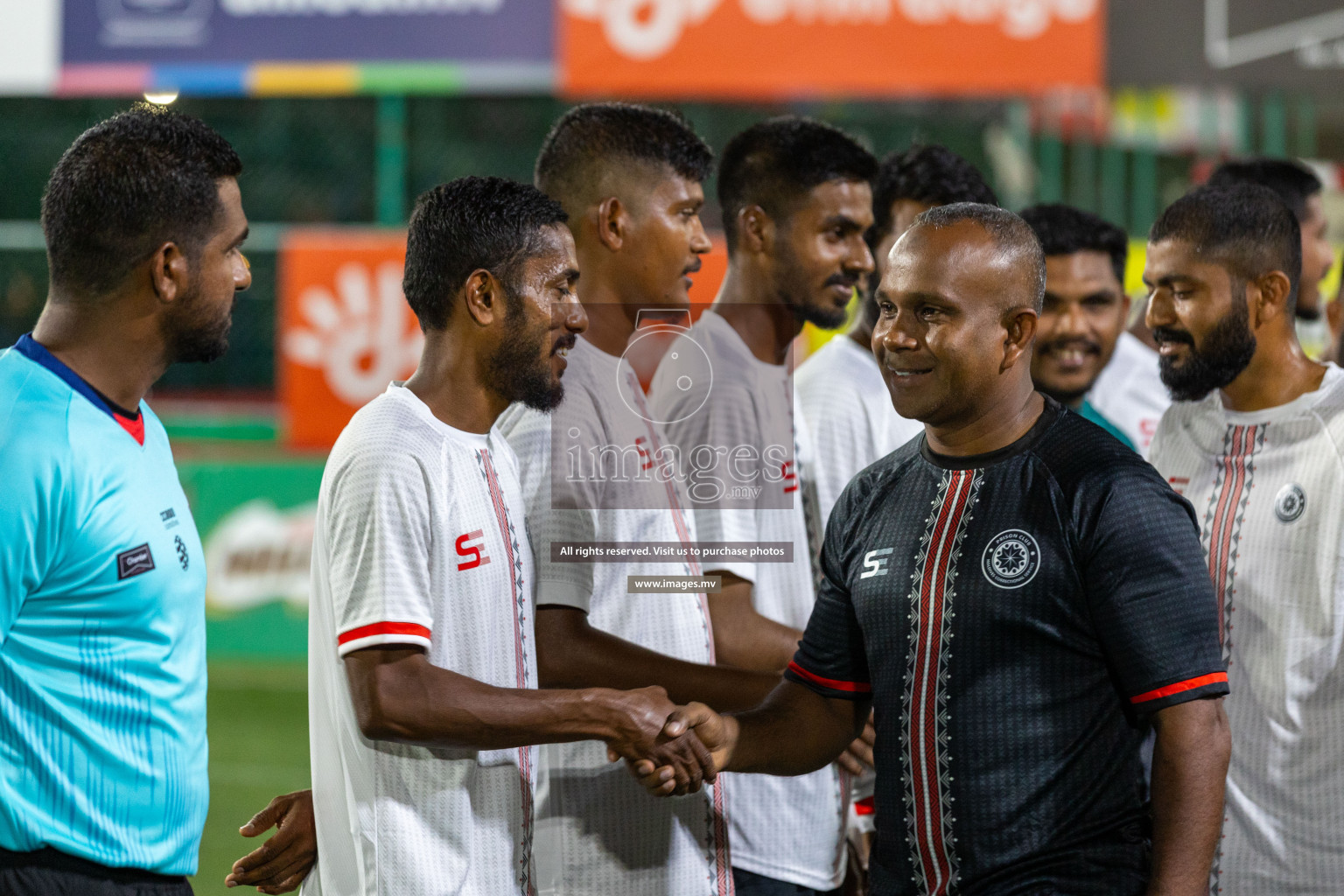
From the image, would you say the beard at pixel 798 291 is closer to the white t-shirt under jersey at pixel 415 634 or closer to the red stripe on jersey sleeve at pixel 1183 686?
the white t-shirt under jersey at pixel 415 634

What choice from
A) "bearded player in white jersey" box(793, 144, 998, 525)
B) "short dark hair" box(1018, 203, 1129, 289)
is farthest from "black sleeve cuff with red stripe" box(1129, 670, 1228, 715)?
"short dark hair" box(1018, 203, 1129, 289)

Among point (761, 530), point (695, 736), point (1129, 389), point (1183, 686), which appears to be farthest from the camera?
point (1129, 389)

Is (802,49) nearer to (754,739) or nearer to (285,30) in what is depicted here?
(285,30)

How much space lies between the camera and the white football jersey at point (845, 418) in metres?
3.34

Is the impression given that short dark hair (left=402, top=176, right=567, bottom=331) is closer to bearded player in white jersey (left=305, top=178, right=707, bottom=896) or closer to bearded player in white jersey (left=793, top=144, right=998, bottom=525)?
bearded player in white jersey (left=305, top=178, right=707, bottom=896)

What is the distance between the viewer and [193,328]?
90.9 inches

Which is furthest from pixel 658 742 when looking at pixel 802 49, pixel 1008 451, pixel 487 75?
pixel 487 75

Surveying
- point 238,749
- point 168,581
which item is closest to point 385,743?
point 168,581

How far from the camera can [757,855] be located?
2.87 metres

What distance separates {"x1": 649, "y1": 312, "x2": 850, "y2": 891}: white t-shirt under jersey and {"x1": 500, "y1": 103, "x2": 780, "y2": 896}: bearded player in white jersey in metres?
0.08

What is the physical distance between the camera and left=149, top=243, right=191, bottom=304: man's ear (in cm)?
224

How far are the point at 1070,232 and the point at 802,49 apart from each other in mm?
4406

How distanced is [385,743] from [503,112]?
991 centimetres

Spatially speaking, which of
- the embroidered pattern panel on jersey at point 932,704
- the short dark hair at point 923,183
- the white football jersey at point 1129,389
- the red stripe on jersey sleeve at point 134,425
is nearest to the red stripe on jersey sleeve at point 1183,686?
the embroidered pattern panel on jersey at point 932,704
